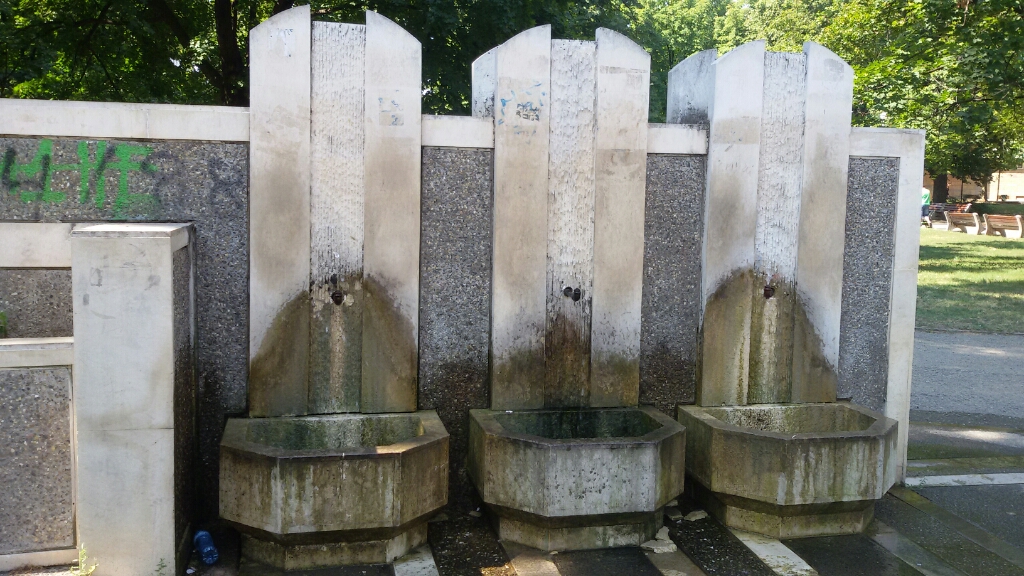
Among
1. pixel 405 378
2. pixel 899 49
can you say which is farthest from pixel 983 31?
pixel 405 378

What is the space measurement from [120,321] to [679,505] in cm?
339

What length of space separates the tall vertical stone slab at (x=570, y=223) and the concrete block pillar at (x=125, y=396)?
88.7 inches

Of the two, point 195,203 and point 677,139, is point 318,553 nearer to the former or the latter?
point 195,203

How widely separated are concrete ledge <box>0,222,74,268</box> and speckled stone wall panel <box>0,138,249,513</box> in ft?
0.29

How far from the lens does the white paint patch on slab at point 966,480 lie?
5922 mm

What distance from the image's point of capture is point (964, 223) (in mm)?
32750

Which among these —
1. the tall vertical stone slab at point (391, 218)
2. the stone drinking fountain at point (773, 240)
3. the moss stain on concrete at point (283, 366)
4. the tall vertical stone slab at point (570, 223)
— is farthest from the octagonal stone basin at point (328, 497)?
the stone drinking fountain at point (773, 240)

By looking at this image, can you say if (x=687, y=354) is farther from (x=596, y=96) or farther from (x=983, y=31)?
(x=983, y=31)

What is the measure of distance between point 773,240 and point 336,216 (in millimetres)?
2779

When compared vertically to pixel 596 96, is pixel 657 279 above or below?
below

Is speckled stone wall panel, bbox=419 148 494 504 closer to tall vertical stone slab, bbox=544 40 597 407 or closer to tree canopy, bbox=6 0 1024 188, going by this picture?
tall vertical stone slab, bbox=544 40 597 407

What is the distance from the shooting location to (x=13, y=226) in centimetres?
441

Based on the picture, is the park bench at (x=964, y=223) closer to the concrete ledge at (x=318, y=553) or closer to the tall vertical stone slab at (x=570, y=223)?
the tall vertical stone slab at (x=570, y=223)

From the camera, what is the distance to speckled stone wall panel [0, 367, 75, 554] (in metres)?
3.90
